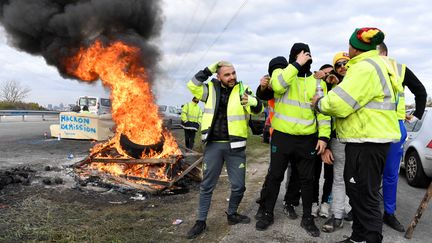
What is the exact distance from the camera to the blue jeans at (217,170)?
4.39 metres

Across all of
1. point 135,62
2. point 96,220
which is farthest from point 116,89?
point 96,220

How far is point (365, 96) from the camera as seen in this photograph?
320 cm

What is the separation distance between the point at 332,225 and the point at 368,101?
180 cm

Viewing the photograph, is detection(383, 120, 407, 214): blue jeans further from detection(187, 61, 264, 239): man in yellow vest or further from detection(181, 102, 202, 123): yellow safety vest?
detection(181, 102, 202, 123): yellow safety vest

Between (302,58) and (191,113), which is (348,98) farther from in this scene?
(191,113)

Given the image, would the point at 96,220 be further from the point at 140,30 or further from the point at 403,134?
the point at 140,30

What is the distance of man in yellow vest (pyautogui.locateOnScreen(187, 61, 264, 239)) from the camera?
437 centimetres

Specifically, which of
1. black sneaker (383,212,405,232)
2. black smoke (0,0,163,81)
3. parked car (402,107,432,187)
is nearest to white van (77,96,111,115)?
black smoke (0,0,163,81)

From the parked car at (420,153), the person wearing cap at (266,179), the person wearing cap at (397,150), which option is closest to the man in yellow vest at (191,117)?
the parked car at (420,153)

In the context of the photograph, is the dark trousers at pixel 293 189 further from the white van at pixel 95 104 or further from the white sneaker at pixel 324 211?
the white van at pixel 95 104

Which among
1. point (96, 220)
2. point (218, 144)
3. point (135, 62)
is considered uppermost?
point (135, 62)

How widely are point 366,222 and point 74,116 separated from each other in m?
13.6

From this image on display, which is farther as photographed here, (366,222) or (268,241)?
(268,241)

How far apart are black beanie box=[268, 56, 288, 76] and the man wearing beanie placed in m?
0.12
